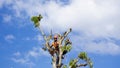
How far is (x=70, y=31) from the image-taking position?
57.1 feet

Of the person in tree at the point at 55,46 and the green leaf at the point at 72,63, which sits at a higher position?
the person in tree at the point at 55,46

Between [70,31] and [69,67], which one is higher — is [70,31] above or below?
above

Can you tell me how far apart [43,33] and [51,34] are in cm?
113

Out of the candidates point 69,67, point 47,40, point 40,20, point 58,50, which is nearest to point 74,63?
point 69,67

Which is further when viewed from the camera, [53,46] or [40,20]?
[40,20]

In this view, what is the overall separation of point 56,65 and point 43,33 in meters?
2.69

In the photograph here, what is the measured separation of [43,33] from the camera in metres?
18.0

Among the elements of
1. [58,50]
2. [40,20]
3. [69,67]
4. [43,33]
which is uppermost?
[40,20]

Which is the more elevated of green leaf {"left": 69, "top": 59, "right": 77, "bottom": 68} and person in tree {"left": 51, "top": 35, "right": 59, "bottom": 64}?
person in tree {"left": 51, "top": 35, "right": 59, "bottom": 64}

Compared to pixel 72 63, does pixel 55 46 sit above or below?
above

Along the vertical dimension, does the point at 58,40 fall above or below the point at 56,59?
above

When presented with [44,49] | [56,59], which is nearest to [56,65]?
[56,59]

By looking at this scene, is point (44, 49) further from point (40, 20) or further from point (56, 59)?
point (40, 20)

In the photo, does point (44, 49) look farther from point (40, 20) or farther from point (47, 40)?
point (40, 20)
